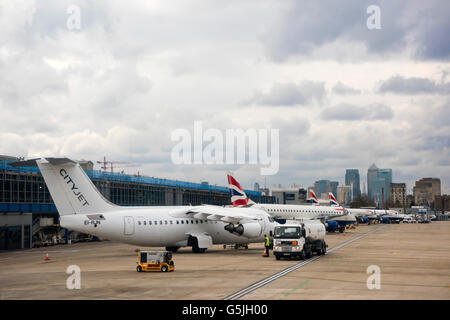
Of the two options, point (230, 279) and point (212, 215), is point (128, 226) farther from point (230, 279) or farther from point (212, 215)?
point (230, 279)

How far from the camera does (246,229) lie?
142 ft

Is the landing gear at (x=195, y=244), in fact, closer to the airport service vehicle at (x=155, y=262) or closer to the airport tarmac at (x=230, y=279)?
the airport tarmac at (x=230, y=279)

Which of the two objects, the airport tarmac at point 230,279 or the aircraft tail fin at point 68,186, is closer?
the airport tarmac at point 230,279

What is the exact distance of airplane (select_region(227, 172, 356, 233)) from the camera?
76.3 m

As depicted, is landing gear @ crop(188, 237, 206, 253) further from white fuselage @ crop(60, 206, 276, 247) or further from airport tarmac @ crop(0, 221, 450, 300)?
airport tarmac @ crop(0, 221, 450, 300)

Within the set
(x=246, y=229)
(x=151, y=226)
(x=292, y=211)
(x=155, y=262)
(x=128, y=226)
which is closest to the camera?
(x=155, y=262)

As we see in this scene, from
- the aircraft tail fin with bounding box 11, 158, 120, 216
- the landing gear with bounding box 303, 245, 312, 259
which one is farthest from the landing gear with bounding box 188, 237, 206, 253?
the landing gear with bounding box 303, 245, 312, 259

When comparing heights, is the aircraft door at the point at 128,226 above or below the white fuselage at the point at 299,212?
above

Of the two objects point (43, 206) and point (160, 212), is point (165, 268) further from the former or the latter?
point (43, 206)

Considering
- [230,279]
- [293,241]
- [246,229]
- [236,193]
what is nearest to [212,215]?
[246,229]

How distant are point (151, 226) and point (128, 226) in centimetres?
215

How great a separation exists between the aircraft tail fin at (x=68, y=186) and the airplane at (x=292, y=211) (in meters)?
40.1

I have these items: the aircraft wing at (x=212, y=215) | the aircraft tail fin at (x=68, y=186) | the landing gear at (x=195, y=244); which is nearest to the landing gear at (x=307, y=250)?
the aircraft wing at (x=212, y=215)

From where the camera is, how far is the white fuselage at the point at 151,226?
A: 1469 inches
